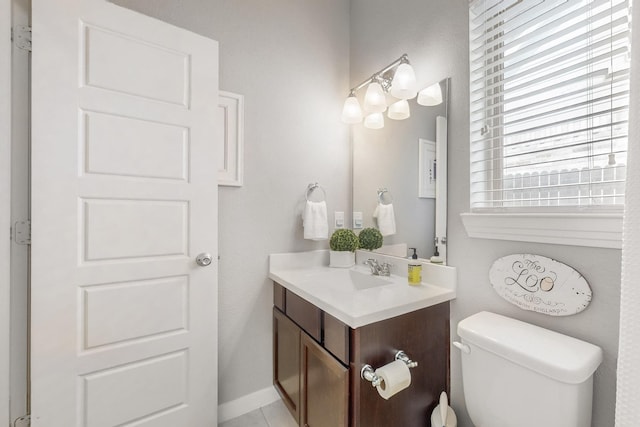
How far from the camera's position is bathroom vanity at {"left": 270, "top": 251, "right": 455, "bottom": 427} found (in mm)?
958

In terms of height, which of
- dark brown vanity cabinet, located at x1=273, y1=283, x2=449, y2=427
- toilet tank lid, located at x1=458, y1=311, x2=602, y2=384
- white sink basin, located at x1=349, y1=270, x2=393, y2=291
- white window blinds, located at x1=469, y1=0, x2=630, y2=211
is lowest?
dark brown vanity cabinet, located at x1=273, y1=283, x2=449, y2=427

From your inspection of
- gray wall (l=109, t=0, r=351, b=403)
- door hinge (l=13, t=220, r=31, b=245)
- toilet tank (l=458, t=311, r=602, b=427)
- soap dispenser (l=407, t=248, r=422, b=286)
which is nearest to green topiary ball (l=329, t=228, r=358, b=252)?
gray wall (l=109, t=0, r=351, b=403)

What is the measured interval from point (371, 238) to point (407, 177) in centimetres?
44

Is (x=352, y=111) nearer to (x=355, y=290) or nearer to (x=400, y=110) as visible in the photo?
(x=400, y=110)

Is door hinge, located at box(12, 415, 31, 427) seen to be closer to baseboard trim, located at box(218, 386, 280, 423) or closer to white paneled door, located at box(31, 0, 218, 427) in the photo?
white paneled door, located at box(31, 0, 218, 427)

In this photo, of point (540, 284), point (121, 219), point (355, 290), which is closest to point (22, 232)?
point (121, 219)

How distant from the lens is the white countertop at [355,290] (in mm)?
991

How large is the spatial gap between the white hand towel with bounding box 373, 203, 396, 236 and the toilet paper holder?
2.43ft

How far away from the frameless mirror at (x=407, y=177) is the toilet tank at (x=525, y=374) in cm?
43

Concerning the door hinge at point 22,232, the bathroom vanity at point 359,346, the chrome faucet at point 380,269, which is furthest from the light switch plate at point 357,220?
the door hinge at point 22,232

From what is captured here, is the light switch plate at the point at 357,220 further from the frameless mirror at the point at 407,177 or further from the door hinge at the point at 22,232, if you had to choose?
the door hinge at the point at 22,232

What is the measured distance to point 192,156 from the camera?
1.28 m

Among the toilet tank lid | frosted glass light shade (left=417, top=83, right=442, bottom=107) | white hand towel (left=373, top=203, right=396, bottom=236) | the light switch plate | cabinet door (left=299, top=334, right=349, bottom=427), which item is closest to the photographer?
the toilet tank lid

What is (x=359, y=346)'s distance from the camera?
939 millimetres
